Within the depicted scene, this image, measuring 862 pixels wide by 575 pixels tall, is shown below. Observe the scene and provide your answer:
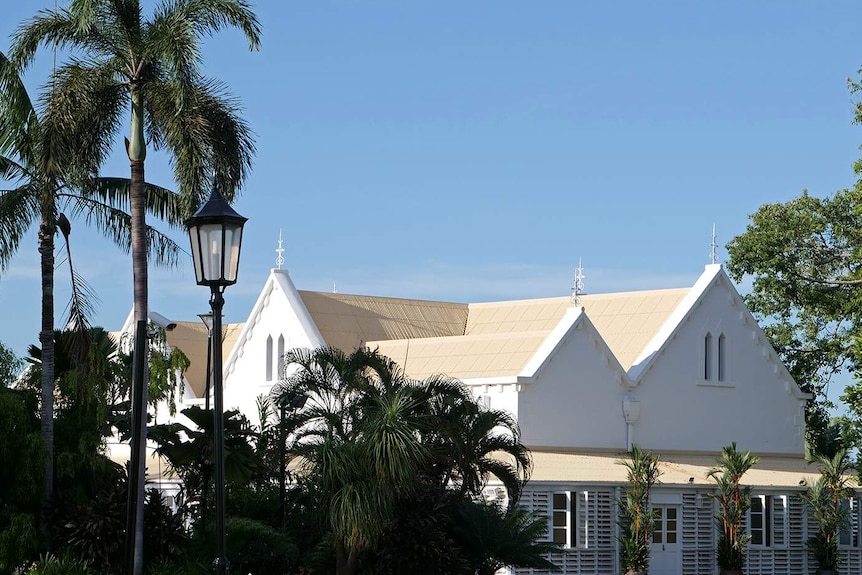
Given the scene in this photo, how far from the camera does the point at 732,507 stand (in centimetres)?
3603

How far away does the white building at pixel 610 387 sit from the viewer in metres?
36.3

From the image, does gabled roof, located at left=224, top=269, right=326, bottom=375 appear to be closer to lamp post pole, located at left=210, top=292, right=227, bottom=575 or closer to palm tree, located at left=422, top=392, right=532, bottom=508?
palm tree, located at left=422, top=392, right=532, bottom=508

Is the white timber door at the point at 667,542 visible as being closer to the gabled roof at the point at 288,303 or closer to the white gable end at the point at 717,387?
the white gable end at the point at 717,387

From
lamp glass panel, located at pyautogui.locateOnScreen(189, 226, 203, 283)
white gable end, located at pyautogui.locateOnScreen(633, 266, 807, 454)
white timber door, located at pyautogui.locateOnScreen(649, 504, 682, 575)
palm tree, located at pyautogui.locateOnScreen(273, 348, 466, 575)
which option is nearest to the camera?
lamp glass panel, located at pyautogui.locateOnScreen(189, 226, 203, 283)

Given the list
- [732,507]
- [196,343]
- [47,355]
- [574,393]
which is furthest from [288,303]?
[47,355]

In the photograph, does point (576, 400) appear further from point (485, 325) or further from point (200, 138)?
point (200, 138)

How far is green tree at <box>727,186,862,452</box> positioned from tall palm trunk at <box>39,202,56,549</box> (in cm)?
2424

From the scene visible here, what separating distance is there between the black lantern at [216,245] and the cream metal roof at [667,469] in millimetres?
19507

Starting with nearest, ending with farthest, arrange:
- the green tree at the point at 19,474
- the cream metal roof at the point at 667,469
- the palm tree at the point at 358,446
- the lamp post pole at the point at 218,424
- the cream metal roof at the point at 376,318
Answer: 1. the lamp post pole at the point at 218,424
2. the palm tree at the point at 358,446
3. the green tree at the point at 19,474
4. the cream metal roof at the point at 667,469
5. the cream metal roof at the point at 376,318

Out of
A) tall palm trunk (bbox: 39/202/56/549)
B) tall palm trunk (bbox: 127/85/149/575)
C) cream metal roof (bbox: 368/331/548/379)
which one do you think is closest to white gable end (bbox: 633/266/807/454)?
cream metal roof (bbox: 368/331/548/379)

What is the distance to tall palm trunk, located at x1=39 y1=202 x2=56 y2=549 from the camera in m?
26.4

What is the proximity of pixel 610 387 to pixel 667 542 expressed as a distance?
4.65 metres

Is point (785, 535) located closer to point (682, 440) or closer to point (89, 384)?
point (682, 440)

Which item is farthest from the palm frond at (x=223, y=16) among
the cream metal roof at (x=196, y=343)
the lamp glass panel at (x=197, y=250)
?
the cream metal roof at (x=196, y=343)
